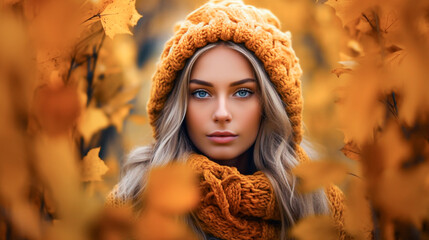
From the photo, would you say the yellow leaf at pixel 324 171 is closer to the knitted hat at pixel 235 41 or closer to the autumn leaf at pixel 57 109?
the autumn leaf at pixel 57 109

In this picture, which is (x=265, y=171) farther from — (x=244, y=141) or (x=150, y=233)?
(x=150, y=233)

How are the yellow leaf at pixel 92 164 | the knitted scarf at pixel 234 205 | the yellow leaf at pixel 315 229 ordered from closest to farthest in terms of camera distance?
the yellow leaf at pixel 315 229 < the yellow leaf at pixel 92 164 < the knitted scarf at pixel 234 205

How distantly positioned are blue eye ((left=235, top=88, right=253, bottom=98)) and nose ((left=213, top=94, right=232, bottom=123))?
6 centimetres

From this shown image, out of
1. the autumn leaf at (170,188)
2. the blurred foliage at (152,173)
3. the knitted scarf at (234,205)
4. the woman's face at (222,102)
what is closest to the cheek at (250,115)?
the woman's face at (222,102)

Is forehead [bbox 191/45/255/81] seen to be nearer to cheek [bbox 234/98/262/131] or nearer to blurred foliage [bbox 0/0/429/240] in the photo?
cheek [bbox 234/98/262/131]

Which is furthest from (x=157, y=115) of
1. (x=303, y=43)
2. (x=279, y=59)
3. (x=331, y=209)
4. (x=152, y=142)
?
(x=303, y=43)

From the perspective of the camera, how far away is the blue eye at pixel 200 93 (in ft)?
3.58

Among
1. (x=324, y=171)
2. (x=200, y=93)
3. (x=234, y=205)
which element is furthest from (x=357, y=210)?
(x=200, y=93)

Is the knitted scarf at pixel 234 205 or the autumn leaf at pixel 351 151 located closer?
the autumn leaf at pixel 351 151

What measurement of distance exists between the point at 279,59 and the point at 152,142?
0.50 m

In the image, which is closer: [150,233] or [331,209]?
[150,233]

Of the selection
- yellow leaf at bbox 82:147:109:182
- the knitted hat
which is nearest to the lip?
the knitted hat

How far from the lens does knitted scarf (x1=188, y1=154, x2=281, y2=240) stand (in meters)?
1.00

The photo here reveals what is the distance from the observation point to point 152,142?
1255mm
